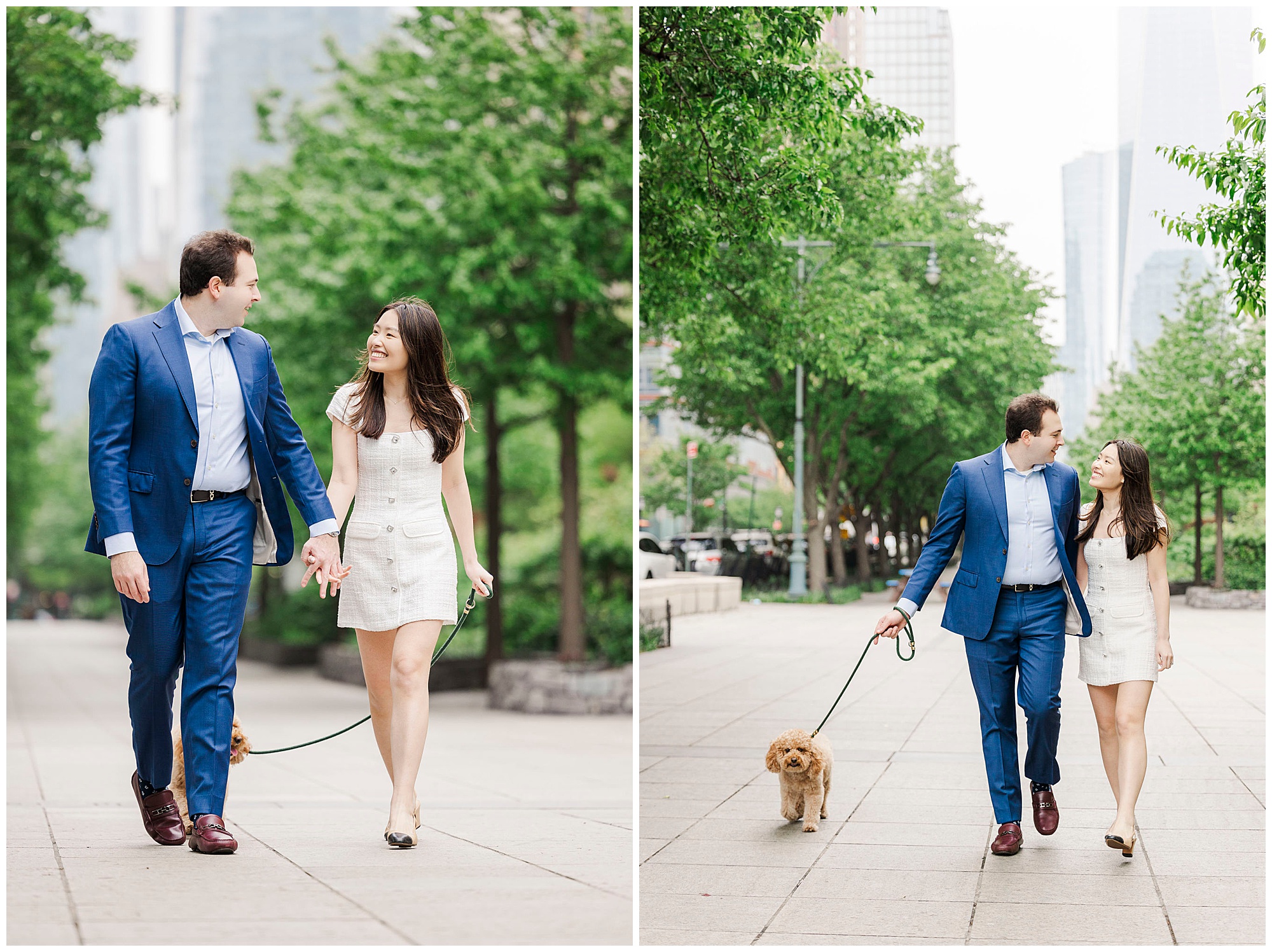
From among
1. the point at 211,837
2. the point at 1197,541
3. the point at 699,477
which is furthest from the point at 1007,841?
the point at 1197,541

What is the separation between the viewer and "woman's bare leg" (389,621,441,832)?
197 inches

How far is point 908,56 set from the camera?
29.6 ft

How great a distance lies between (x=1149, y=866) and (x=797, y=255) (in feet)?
22.3

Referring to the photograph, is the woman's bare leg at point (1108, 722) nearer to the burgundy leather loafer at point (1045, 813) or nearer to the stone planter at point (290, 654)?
the burgundy leather loafer at point (1045, 813)

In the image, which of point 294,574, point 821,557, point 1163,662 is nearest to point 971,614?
point 1163,662

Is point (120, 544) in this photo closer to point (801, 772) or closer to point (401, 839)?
point (401, 839)

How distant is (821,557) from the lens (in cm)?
1412

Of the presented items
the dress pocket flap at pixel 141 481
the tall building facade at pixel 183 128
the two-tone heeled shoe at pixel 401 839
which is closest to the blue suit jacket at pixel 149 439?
the dress pocket flap at pixel 141 481

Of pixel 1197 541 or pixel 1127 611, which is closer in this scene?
pixel 1127 611

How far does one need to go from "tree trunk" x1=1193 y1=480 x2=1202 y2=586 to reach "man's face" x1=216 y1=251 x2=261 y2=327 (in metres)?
13.0

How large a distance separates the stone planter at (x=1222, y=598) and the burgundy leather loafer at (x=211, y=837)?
14.5 meters

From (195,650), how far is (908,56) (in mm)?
6254

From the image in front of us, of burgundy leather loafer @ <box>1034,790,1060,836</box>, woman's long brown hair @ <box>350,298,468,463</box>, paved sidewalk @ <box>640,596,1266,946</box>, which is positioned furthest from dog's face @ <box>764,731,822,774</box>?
woman's long brown hair @ <box>350,298,468,463</box>

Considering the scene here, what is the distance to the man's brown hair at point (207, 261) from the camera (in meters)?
4.97
